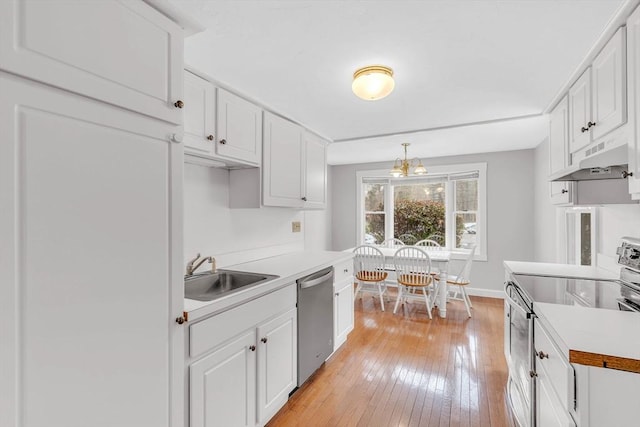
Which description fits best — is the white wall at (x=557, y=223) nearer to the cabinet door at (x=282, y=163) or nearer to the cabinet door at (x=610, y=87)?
the cabinet door at (x=610, y=87)

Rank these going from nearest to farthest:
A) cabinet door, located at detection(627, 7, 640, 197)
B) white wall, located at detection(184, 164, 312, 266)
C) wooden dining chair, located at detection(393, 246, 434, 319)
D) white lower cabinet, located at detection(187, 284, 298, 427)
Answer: cabinet door, located at detection(627, 7, 640, 197) → white lower cabinet, located at detection(187, 284, 298, 427) → white wall, located at detection(184, 164, 312, 266) → wooden dining chair, located at detection(393, 246, 434, 319)

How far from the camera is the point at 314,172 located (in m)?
3.07

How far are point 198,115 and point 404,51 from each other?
1.27 meters

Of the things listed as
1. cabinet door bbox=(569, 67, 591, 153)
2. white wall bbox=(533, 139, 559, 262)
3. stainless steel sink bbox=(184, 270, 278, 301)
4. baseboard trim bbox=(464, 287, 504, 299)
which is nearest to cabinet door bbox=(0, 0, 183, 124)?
stainless steel sink bbox=(184, 270, 278, 301)

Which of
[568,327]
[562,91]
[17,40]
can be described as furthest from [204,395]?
[562,91]

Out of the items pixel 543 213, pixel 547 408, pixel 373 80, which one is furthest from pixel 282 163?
pixel 543 213

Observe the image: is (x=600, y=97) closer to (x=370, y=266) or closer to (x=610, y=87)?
(x=610, y=87)

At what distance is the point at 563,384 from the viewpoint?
1.09 metres

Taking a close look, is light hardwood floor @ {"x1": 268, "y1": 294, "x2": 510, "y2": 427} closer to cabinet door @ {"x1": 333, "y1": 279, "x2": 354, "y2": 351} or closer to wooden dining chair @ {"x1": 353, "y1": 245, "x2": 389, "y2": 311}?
cabinet door @ {"x1": 333, "y1": 279, "x2": 354, "y2": 351}

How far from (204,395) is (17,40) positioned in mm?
1449

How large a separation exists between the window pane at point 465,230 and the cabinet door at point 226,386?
4146 mm

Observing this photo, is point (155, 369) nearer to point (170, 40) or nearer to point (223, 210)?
point (170, 40)

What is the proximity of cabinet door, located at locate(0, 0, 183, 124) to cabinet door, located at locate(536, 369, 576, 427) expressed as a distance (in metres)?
1.86

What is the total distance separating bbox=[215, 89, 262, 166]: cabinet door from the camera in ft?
6.44
